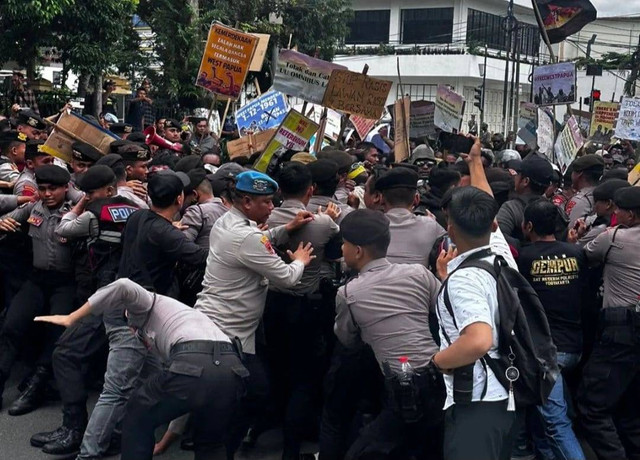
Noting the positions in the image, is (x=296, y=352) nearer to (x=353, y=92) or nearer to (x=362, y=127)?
(x=353, y=92)

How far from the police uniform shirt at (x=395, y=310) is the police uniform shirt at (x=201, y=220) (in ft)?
5.86

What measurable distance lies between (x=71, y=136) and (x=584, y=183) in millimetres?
4399

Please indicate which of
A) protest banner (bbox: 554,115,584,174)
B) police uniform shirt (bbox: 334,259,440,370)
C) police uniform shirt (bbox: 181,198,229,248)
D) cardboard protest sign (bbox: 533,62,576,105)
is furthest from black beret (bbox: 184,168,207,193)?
cardboard protest sign (bbox: 533,62,576,105)

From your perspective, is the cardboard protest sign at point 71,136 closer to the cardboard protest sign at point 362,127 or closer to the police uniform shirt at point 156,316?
the police uniform shirt at point 156,316

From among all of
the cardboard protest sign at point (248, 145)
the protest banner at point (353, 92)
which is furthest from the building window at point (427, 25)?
the protest banner at point (353, 92)

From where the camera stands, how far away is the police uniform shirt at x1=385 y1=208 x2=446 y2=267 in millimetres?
4809

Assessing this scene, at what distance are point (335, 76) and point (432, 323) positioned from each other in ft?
13.7

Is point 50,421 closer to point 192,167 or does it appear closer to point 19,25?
point 192,167

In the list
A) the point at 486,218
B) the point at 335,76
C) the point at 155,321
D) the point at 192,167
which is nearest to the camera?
the point at 486,218

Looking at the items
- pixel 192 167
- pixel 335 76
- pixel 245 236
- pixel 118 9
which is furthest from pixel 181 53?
pixel 245 236

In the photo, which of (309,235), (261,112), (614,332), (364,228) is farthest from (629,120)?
(364,228)

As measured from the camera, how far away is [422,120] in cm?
1092

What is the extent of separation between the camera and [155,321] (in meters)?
4.11

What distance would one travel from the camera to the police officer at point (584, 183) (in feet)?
21.5
